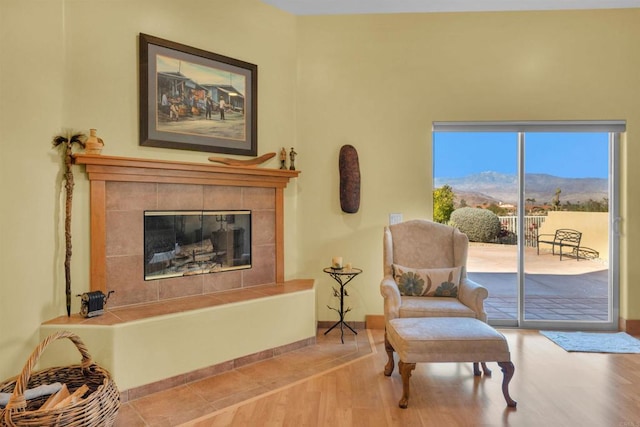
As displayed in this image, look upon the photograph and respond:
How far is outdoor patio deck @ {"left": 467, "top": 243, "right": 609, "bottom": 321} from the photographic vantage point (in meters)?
3.54

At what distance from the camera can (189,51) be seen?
2.86m

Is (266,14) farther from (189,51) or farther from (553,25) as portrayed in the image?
(553,25)

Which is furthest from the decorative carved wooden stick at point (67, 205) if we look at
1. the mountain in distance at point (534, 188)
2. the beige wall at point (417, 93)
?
the mountain in distance at point (534, 188)

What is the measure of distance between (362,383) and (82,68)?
303 cm

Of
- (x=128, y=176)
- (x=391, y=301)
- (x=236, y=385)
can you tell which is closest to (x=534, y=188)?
(x=391, y=301)

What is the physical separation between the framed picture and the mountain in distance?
2.36 metres

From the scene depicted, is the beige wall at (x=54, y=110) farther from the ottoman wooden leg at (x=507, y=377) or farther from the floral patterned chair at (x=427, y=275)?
the ottoman wooden leg at (x=507, y=377)

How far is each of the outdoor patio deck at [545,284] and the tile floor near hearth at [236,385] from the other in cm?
156

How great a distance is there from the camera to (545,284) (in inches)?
141

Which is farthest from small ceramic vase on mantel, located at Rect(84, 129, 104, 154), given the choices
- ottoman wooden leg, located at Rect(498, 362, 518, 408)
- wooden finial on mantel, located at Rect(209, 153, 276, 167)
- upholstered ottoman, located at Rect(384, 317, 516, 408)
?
ottoman wooden leg, located at Rect(498, 362, 518, 408)

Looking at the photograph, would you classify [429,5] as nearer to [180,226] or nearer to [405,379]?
[180,226]

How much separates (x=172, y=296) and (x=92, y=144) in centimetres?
129

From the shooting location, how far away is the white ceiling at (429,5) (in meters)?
3.29

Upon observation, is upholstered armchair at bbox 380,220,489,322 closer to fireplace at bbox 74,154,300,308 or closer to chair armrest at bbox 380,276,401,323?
chair armrest at bbox 380,276,401,323
